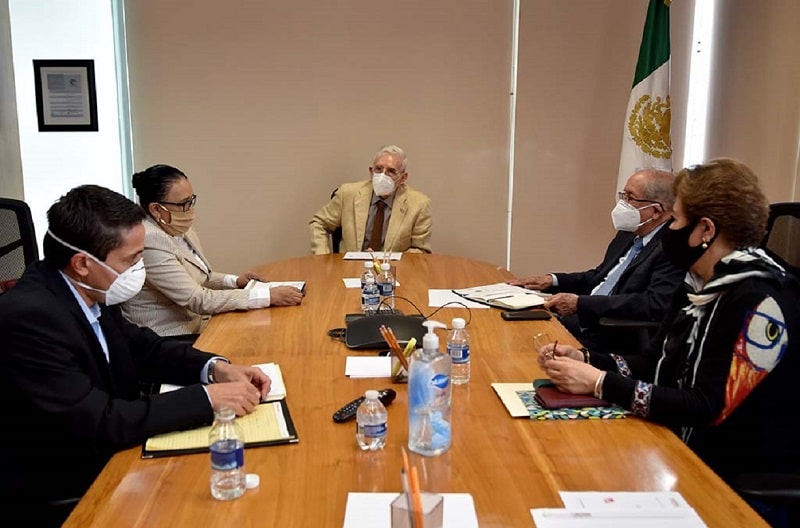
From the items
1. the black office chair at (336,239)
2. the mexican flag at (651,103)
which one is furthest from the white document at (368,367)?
the mexican flag at (651,103)

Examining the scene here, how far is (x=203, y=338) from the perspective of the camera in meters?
Answer: 2.20

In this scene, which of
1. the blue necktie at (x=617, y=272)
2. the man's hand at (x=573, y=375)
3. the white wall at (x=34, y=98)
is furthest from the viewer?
the white wall at (x=34, y=98)

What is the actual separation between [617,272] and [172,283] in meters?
1.82

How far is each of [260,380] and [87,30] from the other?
3.51 meters

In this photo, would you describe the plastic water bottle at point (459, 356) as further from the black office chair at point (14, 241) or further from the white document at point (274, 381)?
the black office chair at point (14, 241)

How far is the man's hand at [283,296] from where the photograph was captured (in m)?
2.58

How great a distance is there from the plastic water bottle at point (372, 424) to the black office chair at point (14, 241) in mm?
1550

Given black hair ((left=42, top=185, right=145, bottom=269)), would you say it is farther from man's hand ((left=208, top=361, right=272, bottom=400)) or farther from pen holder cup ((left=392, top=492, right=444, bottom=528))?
pen holder cup ((left=392, top=492, right=444, bottom=528))

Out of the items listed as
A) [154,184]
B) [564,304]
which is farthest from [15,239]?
[564,304]

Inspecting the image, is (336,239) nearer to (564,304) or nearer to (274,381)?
(564,304)

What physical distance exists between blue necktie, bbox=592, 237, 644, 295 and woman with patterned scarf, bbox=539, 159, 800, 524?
1.11 meters

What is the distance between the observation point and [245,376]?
1688 mm

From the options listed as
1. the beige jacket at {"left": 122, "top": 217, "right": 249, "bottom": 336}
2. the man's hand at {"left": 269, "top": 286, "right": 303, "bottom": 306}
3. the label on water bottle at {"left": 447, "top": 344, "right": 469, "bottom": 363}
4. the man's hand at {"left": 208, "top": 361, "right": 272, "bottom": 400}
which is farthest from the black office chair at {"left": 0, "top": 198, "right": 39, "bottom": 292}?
the label on water bottle at {"left": 447, "top": 344, "right": 469, "bottom": 363}

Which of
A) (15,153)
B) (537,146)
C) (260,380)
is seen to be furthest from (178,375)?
(537,146)
